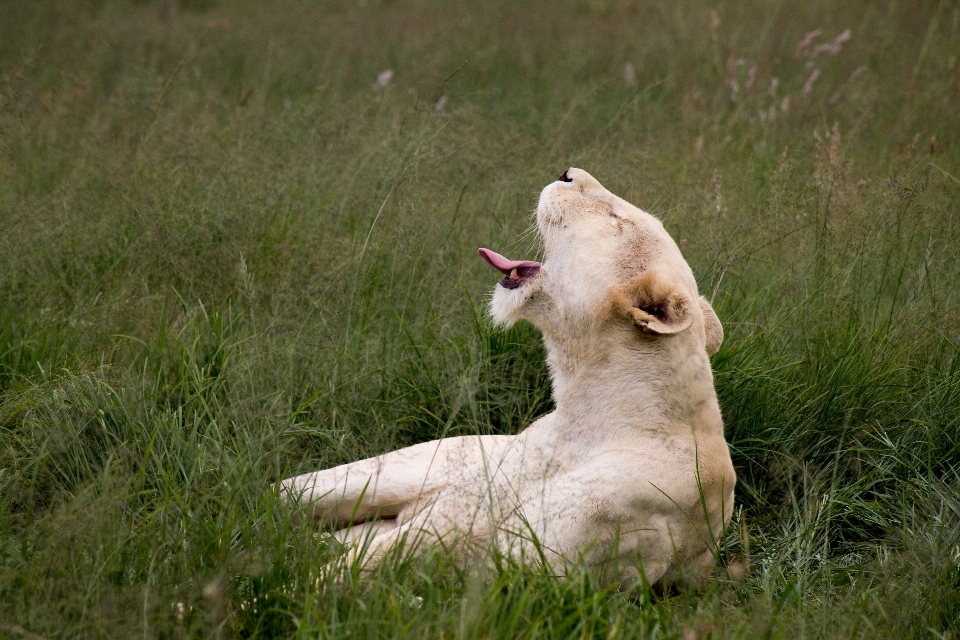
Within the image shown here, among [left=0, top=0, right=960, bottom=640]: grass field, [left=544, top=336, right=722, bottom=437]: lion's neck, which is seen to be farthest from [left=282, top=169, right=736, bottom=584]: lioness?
[left=0, top=0, right=960, bottom=640]: grass field

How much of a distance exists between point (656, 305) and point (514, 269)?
0.66 m

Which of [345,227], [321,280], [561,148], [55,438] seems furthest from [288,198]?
[55,438]

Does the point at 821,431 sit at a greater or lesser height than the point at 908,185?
lesser

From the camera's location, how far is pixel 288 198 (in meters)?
5.48

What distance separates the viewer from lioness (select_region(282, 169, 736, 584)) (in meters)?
3.04

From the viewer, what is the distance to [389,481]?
11.6 feet

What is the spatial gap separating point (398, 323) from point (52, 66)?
541 cm

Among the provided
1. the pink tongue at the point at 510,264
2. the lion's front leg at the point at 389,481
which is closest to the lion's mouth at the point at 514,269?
the pink tongue at the point at 510,264

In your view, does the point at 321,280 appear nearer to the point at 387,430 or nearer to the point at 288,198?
the point at 387,430

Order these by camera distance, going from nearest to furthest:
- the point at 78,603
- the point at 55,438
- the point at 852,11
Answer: the point at 78,603 < the point at 55,438 < the point at 852,11

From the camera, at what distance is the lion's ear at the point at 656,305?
122 inches

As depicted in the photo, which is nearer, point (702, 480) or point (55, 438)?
point (702, 480)

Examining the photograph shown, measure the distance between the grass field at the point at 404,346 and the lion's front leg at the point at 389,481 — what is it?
166 millimetres

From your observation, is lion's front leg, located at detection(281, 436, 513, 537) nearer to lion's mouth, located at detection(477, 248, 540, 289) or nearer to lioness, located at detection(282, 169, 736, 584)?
lioness, located at detection(282, 169, 736, 584)
